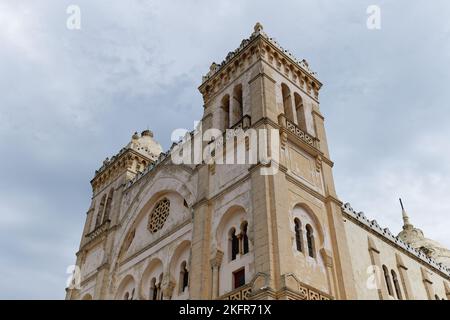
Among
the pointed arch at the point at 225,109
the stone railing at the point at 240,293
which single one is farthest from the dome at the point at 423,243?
the stone railing at the point at 240,293

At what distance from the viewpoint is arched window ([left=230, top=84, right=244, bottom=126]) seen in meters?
22.5

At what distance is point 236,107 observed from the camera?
918 inches

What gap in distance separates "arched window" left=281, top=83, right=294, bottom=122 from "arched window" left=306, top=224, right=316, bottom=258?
599cm

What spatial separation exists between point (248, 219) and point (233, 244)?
1.44 metres

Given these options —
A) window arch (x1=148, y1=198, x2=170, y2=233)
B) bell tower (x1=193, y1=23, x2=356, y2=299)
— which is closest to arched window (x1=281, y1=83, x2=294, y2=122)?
bell tower (x1=193, y1=23, x2=356, y2=299)

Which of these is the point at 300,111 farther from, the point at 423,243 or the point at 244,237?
the point at 423,243

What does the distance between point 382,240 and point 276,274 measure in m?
12.4

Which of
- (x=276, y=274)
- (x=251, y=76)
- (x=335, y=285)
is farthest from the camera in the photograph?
(x=251, y=76)

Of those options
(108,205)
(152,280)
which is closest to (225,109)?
(152,280)

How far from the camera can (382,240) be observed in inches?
1005

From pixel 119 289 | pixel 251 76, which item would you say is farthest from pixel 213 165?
pixel 119 289

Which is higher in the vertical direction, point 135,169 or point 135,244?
point 135,169

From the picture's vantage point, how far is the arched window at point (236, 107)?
22.5 metres
